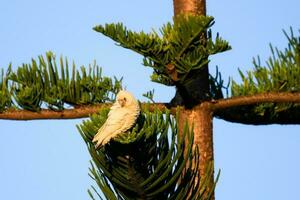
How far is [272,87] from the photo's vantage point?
592 cm

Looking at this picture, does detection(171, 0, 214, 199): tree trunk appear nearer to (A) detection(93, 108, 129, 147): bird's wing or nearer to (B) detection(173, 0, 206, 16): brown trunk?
(B) detection(173, 0, 206, 16): brown trunk

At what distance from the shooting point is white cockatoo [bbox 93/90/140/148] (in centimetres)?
511

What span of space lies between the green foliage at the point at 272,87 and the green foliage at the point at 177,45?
2.26 ft

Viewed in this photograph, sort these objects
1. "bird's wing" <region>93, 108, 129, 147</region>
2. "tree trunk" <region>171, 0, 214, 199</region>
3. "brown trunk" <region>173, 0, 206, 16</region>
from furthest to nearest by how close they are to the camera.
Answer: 1. "brown trunk" <region>173, 0, 206, 16</region>
2. "tree trunk" <region>171, 0, 214, 199</region>
3. "bird's wing" <region>93, 108, 129, 147</region>

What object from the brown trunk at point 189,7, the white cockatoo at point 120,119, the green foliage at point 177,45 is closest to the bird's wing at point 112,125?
the white cockatoo at point 120,119

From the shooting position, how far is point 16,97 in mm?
5973

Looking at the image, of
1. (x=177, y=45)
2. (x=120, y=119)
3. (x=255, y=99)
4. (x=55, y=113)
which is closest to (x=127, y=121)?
(x=120, y=119)

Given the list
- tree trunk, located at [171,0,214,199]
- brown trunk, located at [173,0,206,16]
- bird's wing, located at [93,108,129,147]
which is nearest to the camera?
bird's wing, located at [93,108,129,147]

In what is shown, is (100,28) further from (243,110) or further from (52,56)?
(243,110)

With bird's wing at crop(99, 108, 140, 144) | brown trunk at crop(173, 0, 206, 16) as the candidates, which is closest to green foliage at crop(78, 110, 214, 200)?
bird's wing at crop(99, 108, 140, 144)

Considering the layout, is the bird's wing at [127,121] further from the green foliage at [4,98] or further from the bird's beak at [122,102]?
the green foliage at [4,98]

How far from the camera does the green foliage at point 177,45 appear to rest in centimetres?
521

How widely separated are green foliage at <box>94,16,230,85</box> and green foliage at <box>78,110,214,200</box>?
270 mm

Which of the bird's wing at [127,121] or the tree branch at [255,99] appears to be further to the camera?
the tree branch at [255,99]
